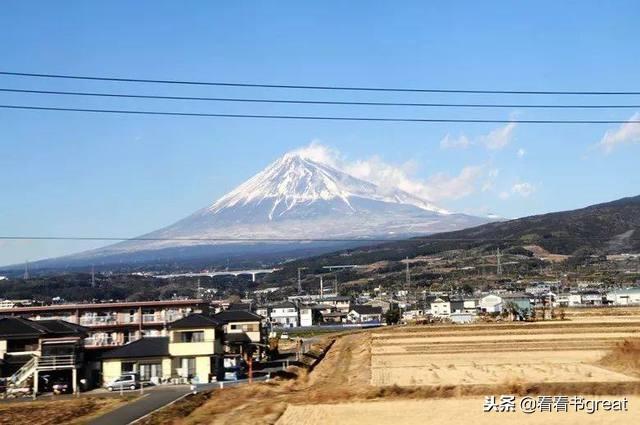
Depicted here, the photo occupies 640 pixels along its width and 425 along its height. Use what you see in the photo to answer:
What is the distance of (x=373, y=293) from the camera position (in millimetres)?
114938

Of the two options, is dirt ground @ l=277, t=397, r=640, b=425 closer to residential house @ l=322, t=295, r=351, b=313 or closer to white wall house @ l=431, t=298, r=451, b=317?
white wall house @ l=431, t=298, r=451, b=317

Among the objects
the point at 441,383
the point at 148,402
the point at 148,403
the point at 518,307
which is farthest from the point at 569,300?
the point at 148,403

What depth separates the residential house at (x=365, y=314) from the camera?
81856mm

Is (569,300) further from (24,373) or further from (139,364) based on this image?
(24,373)

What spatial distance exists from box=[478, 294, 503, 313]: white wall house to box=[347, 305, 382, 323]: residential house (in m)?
10.7

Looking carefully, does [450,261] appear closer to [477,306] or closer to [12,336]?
[477,306]

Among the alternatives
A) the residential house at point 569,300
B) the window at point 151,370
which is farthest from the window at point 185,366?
the residential house at point 569,300

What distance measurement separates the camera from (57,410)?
21.5 meters

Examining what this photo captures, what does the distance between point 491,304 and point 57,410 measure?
197 feet

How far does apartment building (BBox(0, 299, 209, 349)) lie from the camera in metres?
42.2

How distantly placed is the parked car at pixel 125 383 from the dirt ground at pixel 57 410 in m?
2.66

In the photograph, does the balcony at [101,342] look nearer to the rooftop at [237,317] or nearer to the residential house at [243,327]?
the residential house at [243,327]

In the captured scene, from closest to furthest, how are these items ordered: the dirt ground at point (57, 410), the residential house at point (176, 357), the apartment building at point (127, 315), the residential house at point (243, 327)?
the dirt ground at point (57, 410), the residential house at point (176, 357), the residential house at point (243, 327), the apartment building at point (127, 315)

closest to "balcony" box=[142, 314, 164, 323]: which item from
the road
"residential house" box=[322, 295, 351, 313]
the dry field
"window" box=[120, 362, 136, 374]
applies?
the dry field
